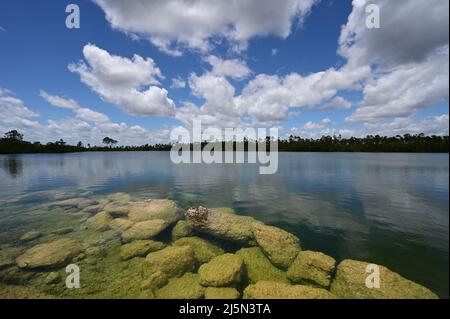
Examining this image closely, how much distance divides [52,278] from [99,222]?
679cm

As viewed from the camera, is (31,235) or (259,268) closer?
(259,268)

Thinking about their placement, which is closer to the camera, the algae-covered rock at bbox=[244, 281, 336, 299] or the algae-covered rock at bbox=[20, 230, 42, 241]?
the algae-covered rock at bbox=[244, 281, 336, 299]

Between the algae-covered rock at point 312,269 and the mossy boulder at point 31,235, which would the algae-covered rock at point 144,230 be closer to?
the mossy boulder at point 31,235

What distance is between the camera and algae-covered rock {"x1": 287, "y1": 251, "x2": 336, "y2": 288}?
9766 millimetres

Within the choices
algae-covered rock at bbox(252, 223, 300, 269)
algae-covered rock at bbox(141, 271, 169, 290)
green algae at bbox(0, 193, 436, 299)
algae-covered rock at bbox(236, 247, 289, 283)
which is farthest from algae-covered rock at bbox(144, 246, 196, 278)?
algae-covered rock at bbox(252, 223, 300, 269)

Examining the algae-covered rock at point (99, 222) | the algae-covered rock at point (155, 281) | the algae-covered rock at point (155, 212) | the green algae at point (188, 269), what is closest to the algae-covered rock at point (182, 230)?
the green algae at point (188, 269)

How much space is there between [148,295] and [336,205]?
20.9m

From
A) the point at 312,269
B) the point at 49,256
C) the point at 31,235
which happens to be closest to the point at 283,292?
the point at 312,269

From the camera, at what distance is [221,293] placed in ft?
29.4

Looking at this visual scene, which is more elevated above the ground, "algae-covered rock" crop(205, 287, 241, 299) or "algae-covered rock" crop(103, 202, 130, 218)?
"algae-covered rock" crop(103, 202, 130, 218)

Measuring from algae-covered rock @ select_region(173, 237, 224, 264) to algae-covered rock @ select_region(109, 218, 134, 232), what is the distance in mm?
4945

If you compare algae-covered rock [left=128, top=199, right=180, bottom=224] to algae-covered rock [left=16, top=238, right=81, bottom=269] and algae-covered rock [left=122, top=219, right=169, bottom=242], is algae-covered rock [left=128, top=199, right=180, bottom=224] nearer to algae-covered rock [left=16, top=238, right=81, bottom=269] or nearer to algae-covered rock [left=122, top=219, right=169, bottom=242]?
algae-covered rock [left=122, top=219, right=169, bottom=242]

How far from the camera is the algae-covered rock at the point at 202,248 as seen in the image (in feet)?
40.1

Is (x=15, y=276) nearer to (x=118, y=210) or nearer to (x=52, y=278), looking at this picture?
(x=52, y=278)
